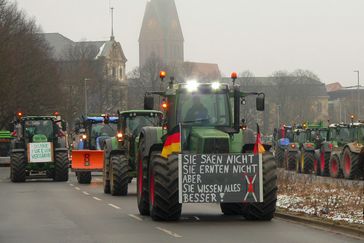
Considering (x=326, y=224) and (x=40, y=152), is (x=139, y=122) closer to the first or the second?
(x=40, y=152)

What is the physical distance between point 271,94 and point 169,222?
157m

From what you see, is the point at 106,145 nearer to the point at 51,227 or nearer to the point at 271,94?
the point at 51,227

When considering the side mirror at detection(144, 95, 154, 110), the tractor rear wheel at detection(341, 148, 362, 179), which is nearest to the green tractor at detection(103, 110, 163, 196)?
the side mirror at detection(144, 95, 154, 110)

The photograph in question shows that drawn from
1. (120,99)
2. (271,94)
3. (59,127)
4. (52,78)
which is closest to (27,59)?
(52,78)

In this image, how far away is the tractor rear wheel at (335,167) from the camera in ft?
124

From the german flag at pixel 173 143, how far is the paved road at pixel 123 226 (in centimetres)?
141

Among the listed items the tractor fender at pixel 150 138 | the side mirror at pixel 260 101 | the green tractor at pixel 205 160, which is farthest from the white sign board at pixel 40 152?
the side mirror at pixel 260 101

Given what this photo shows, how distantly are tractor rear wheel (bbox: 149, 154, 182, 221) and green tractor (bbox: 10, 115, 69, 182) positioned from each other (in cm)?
2021

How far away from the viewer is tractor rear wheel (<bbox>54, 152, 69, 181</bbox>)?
122 ft

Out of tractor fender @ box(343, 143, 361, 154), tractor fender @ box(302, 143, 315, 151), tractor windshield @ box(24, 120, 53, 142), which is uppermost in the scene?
tractor windshield @ box(24, 120, 53, 142)

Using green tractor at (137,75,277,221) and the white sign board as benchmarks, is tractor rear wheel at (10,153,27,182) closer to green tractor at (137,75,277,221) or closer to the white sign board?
the white sign board

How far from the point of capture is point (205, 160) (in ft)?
56.6

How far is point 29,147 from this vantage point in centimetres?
3750

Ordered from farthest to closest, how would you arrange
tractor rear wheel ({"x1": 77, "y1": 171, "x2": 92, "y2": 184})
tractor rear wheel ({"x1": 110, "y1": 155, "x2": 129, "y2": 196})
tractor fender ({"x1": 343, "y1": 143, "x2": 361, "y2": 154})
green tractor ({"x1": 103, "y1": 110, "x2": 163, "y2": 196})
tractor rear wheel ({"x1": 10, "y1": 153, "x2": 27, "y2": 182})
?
tractor rear wheel ({"x1": 10, "y1": 153, "x2": 27, "y2": 182}) < tractor rear wheel ({"x1": 77, "y1": 171, "x2": 92, "y2": 184}) < tractor fender ({"x1": 343, "y1": 143, "x2": 361, "y2": 154}) < green tractor ({"x1": 103, "y1": 110, "x2": 163, "y2": 196}) < tractor rear wheel ({"x1": 110, "y1": 155, "x2": 129, "y2": 196})
